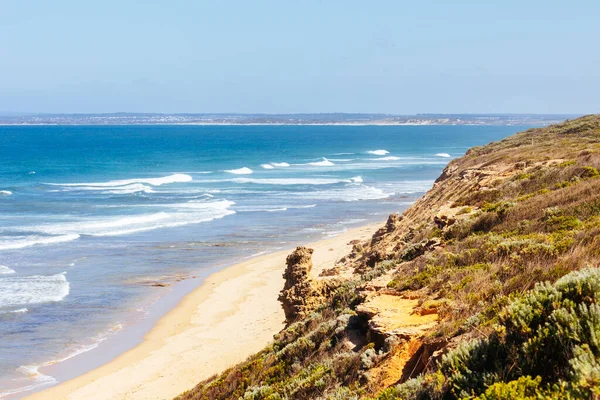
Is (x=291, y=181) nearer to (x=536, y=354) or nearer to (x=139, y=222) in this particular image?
(x=139, y=222)

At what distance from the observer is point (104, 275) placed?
2688 centimetres

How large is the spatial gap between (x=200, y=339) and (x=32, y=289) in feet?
29.7

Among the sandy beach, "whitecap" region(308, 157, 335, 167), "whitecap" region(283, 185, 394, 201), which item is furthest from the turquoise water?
the sandy beach

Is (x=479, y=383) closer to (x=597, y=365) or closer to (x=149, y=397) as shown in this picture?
(x=597, y=365)

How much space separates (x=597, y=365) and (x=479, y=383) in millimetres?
1036

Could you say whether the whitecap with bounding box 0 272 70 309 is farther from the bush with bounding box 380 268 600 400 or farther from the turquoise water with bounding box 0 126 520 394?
the bush with bounding box 380 268 600 400

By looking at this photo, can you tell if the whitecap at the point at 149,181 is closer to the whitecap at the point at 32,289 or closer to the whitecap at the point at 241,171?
the whitecap at the point at 241,171

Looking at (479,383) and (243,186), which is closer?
(479,383)

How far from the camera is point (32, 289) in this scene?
24812 millimetres

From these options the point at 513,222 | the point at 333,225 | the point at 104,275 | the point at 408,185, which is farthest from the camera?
the point at 408,185

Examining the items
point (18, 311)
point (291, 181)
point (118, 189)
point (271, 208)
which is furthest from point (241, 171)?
point (18, 311)

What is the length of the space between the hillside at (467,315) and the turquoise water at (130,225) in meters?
9.72

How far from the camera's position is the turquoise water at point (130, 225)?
21.1 metres

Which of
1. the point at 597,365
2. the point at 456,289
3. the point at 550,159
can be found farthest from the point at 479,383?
the point at 550,159
